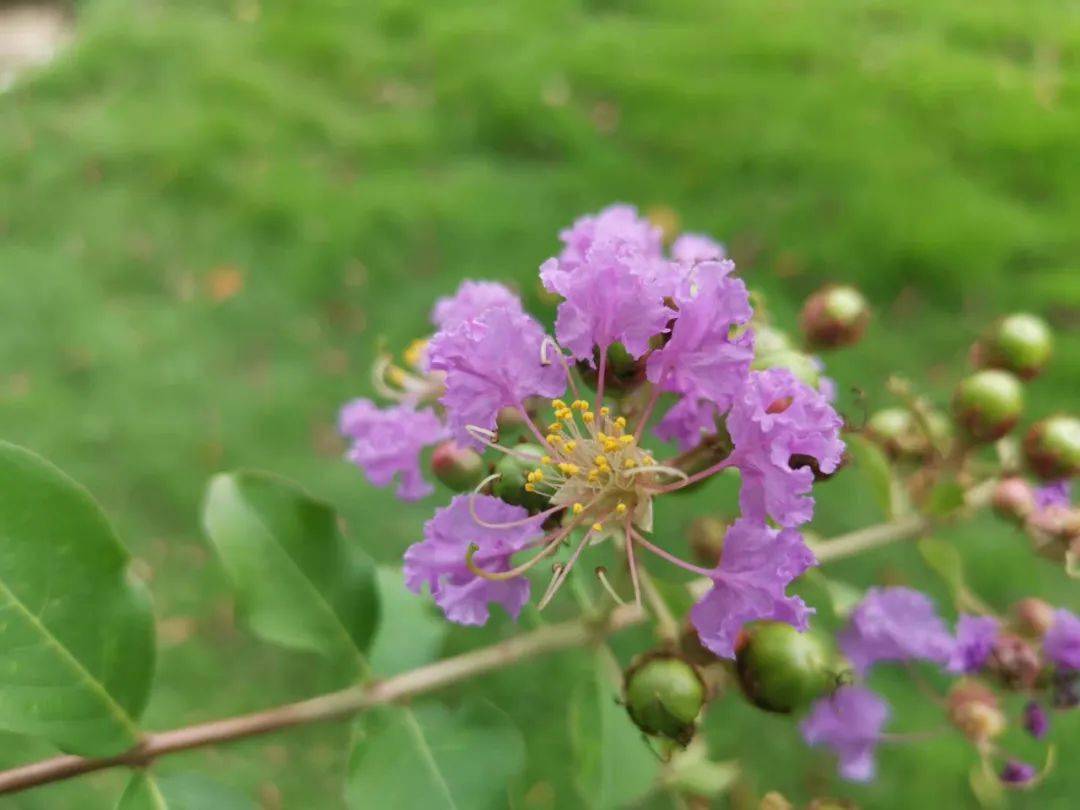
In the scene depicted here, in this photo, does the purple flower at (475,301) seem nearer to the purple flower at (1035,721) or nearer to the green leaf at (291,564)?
the green leaf at (291,564)

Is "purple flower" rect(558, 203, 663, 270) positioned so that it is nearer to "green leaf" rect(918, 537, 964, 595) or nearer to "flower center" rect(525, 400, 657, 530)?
"flower center" rect(525, 400, 657, 530)

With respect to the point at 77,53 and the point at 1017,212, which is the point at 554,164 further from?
the point at 77,53

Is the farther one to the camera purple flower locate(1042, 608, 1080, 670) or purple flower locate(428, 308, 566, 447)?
purple flower locate(1042, 608, 1080, 670)

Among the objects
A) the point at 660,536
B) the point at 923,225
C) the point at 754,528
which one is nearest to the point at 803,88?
the point at 923,225

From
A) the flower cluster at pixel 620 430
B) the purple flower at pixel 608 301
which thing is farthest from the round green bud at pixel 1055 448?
the purple flower at pixel 608 301

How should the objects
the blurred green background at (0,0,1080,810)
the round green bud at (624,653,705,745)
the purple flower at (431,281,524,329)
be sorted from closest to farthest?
1. the round green bud at (624,653,705,745)
2. the purple flower at (431,281,524,329)
3. the blurred green background at (0,0,1080,810)

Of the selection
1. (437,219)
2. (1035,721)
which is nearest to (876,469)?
(1035,721)

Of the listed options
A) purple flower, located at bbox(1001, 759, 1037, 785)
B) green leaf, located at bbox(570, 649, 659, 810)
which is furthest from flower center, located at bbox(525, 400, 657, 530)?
purple flower, located at bbox(1001, 759, 1037, 785)
